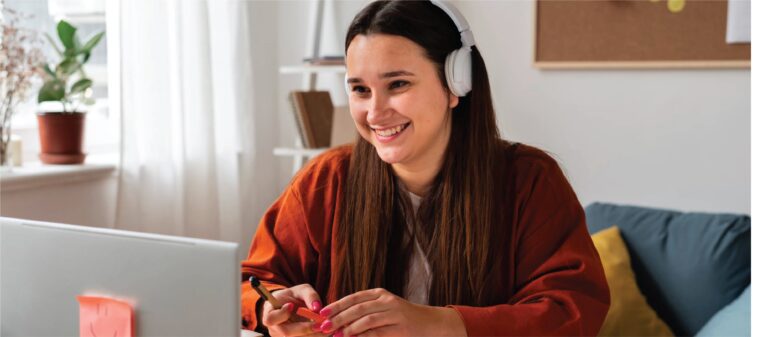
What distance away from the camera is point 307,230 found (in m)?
1.65

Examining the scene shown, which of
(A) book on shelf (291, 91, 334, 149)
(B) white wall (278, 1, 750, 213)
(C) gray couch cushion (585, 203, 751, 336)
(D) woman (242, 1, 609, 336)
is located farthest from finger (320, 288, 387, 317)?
(B) white wall (278, 1, 750, 213)

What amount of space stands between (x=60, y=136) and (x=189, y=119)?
0.47 meters

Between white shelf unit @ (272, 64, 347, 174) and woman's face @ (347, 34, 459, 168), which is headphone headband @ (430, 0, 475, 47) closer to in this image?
woman's face @ (347, 34, 459, 168)

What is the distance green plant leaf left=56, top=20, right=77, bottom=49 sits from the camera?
101 inches

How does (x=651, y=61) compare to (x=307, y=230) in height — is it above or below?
above

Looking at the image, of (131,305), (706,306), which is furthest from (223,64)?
(131,305)

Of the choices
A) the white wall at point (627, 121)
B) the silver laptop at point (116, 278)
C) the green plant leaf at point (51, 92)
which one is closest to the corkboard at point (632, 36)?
the white wall at point (627, 121)

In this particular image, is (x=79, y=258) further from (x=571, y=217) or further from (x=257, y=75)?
(x=257, y=75)

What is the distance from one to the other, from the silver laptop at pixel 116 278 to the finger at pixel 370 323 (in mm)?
364

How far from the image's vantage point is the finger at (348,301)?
128cm

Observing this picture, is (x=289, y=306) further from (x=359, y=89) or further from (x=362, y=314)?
(x=359, y=89)

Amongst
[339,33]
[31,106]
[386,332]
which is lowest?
[386,332]

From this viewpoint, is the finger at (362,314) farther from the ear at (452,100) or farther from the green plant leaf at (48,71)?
the green plant leaf at (48,71)

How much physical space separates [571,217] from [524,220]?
0.27 feet
